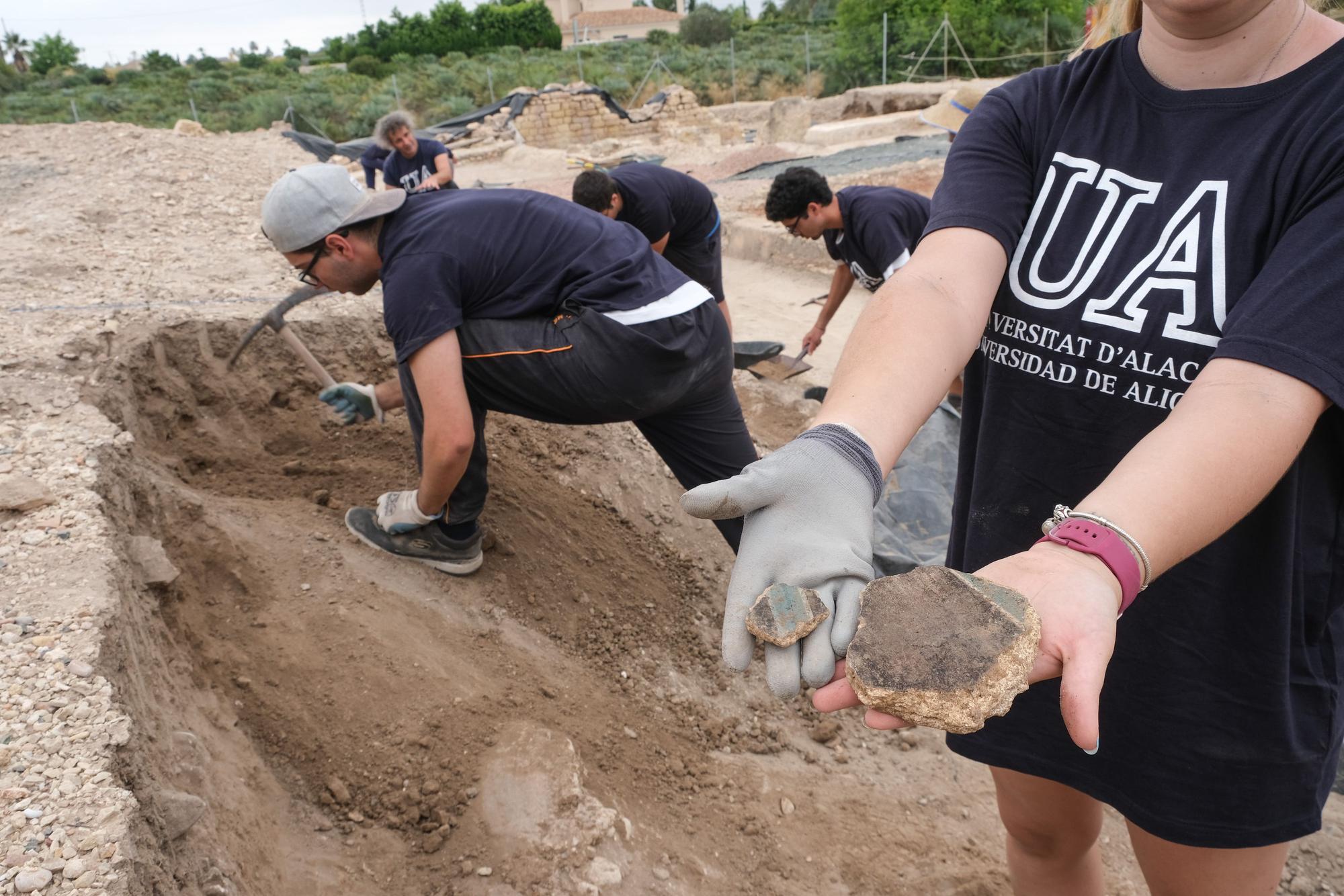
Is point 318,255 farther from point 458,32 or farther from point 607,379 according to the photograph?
point 458,32

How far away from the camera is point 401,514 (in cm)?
320

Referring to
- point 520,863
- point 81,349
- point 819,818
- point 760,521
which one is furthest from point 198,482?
point 760,521

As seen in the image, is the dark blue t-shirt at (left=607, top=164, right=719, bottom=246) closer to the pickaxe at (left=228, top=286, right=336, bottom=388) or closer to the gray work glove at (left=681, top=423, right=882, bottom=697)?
the pickaxe at (left=228, top=286, right=336, bottom=388)

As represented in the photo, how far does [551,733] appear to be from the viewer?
8.25 feet

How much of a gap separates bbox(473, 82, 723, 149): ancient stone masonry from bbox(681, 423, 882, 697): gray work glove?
18.5 metres

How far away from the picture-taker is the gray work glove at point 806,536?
1.08 metres

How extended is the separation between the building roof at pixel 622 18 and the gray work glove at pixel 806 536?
57.1 m

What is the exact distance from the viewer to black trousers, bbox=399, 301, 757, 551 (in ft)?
9.27

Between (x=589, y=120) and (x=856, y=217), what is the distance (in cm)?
1602

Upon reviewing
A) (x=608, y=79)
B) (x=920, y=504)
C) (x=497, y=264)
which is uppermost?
(x=497, y=264)

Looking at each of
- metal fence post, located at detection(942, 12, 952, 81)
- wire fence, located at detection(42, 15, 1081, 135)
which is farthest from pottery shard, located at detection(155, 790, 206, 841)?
metal fence post, located at detection(942, 12, 952, 81)

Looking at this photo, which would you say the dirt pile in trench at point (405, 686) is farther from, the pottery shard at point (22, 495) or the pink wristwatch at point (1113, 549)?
the pink wristwatch at point (1113, 549)

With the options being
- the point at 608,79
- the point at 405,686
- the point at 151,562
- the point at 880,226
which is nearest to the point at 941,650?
the point at 405,686

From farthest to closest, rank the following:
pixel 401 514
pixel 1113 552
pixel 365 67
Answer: pixel 365 67, pixel 401 514, pixel 1113 552
